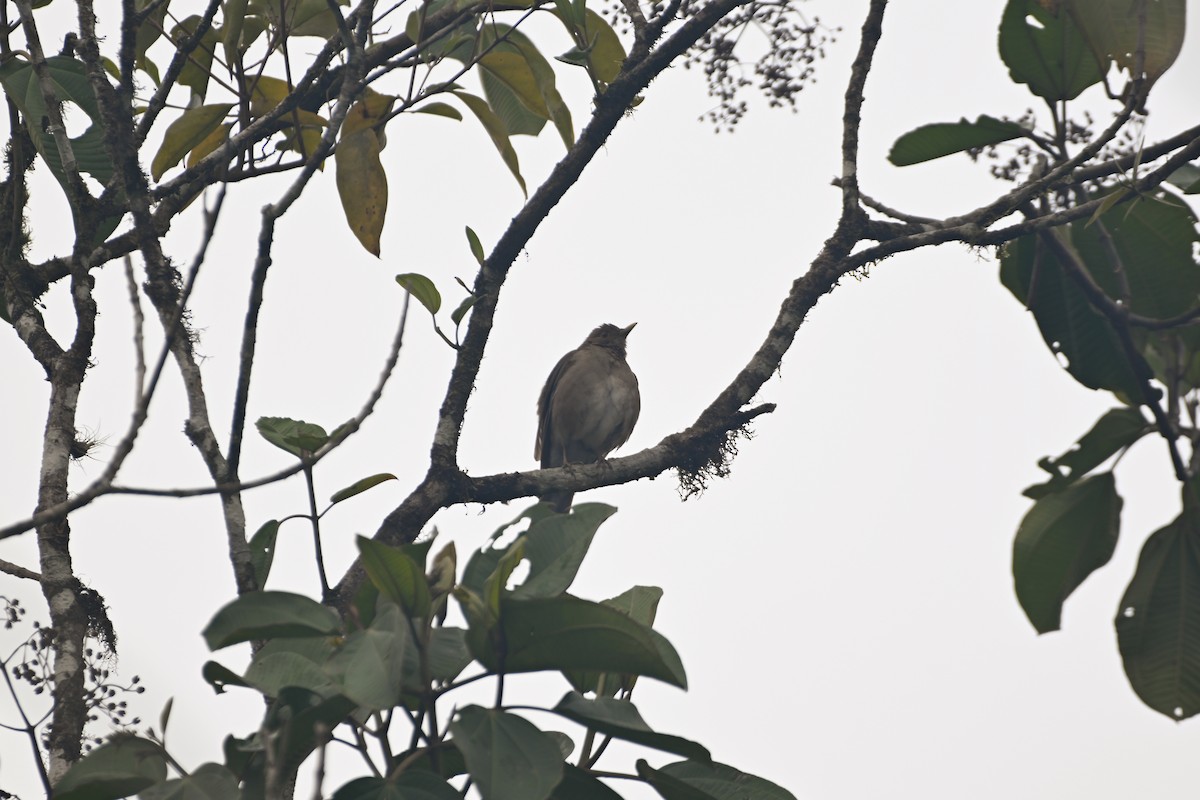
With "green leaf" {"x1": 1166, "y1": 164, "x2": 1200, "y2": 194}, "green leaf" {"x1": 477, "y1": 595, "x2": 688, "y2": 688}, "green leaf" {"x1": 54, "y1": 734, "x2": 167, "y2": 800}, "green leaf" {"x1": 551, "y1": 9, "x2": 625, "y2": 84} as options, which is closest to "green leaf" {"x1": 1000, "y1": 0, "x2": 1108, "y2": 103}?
"green leaf" {"x1": 1166, "y1": 164, "x2": 1200, "y2": 194}

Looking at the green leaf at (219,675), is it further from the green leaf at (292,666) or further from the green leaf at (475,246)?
the green leaf at (475,246)

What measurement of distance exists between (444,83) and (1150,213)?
73.3 inches

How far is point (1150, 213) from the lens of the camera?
9.99 ft

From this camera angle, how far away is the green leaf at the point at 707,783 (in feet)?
7.68

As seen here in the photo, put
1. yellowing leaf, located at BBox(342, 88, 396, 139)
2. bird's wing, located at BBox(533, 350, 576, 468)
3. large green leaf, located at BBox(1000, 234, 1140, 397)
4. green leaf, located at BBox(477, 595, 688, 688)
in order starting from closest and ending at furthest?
green leaf, located at BBox(477, 595, 688, 688), large green leaf, located at BBox(1000, 234, 1140, 397), yellowing leaf, located at BBox(342, 88, 396, 139), bird's wing, located at BBox(533, 350, 576, 468)

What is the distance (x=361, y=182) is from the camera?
3338 mm

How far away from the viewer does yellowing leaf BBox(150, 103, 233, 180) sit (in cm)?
348

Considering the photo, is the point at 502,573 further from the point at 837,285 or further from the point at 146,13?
the point at 837,285

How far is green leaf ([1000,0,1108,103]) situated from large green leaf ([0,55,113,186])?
7.62 feet

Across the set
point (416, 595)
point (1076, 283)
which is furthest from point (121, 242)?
point (1076, 283)

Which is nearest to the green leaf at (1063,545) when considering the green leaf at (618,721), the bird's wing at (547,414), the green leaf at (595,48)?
the green leaf at (618,721)

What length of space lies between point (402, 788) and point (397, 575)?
351 millimetres

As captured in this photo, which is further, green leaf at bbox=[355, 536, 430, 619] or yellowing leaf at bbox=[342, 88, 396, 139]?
→ yellowing leaf at bbox=[342, 88, 396, 139]

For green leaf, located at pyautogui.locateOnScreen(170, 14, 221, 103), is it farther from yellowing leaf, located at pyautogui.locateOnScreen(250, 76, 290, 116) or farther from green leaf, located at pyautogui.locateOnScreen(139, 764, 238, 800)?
green leaf, located at pyautogui.locateOnScreen(139, 764, 238, 800)
